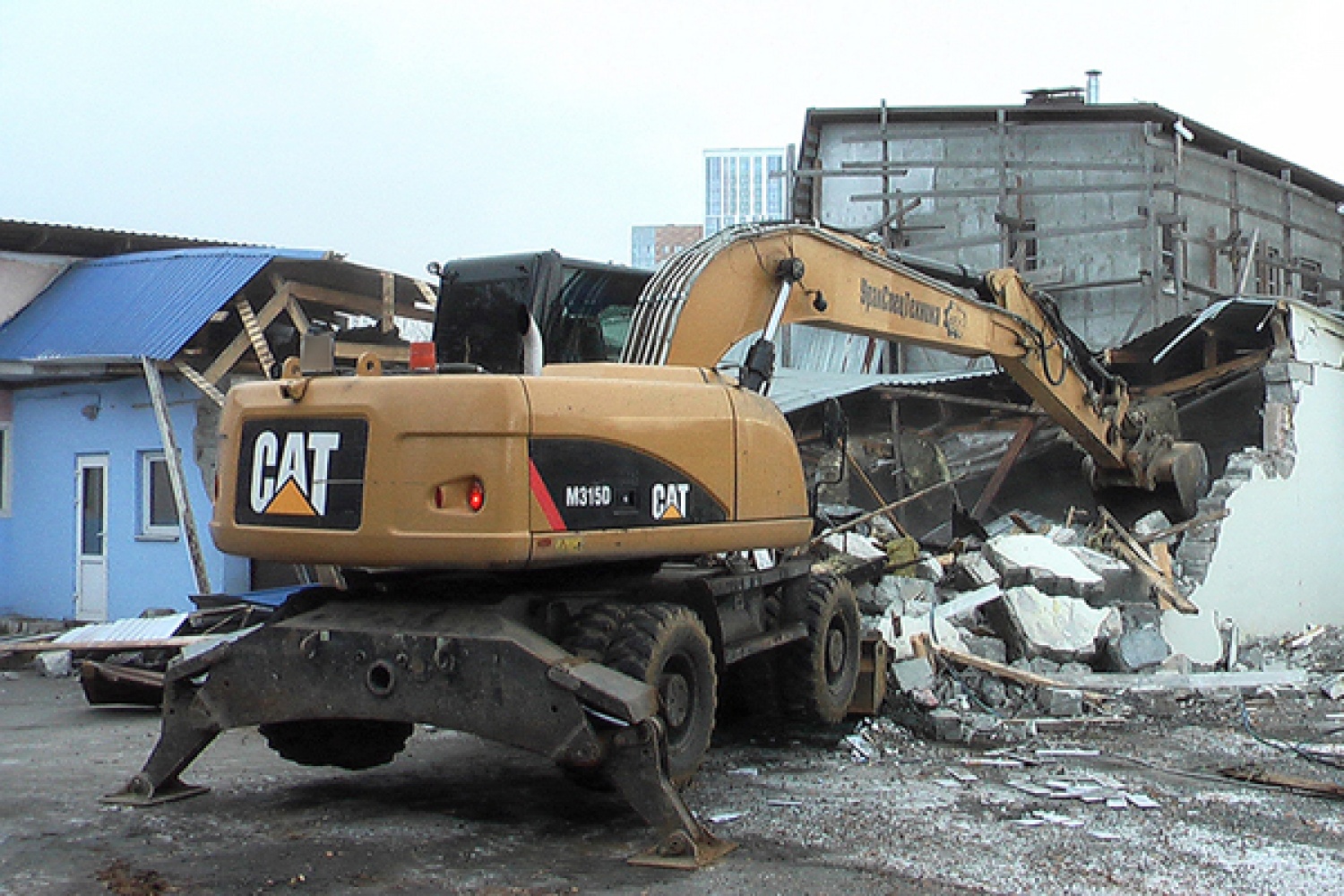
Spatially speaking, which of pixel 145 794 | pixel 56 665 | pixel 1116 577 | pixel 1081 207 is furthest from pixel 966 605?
pixel 1081 207

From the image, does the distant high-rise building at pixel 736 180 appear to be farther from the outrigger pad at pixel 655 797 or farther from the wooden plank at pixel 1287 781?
the outrigger pad at pixel 655 797

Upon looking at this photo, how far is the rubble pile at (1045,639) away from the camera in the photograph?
29.7 ft

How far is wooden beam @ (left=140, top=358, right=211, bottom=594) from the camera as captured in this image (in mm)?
11781

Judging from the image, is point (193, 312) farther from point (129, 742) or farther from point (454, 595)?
point (454, 595)

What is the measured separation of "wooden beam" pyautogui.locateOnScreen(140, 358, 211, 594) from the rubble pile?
5.74 meters

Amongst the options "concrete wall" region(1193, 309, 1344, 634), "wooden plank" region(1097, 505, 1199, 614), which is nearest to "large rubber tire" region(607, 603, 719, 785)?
"wooden plank" region(1097, 505, 1199, 614)

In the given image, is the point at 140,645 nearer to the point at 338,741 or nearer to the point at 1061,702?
the point at 338,741

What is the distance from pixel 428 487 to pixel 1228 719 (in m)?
6.41

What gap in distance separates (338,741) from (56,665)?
6.42 m

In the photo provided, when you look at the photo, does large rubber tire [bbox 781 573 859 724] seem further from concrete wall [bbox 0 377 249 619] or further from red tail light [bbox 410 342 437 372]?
concrete wall [bbox 0 377 249 619]

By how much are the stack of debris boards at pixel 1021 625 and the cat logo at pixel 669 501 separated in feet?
9.66

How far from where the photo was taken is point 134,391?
1334cm

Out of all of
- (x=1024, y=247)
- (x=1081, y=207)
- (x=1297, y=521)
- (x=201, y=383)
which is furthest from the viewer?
(x=1081, y=207)

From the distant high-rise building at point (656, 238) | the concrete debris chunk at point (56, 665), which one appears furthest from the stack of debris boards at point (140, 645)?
the distant high-rise building at point (656, 238)
